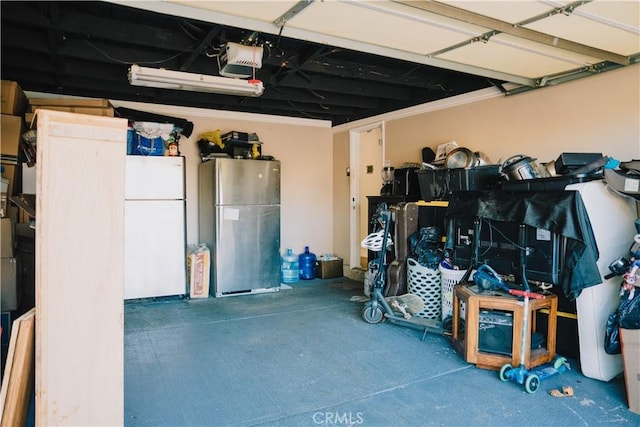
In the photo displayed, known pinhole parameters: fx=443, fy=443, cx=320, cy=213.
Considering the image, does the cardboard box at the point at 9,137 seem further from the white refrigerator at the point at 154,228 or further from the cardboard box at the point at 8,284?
the cardboard box at the point at 8,284

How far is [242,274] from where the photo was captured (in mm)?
5441

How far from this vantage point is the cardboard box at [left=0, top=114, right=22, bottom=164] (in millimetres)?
3805

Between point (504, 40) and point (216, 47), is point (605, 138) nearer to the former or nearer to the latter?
point (504, 40)

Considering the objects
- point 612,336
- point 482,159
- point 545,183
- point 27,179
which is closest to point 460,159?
point 482,159

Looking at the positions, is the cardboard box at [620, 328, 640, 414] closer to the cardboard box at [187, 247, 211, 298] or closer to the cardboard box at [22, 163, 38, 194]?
the cardboard box at [187, 247, 211, 298]

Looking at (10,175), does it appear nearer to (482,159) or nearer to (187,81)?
(187,81)

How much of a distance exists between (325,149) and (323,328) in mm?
3442

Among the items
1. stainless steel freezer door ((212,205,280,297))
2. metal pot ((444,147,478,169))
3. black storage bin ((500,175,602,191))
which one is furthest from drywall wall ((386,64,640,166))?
stainless steel freezer door ((212,205,280,297))

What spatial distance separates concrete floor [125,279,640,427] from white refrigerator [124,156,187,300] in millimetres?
819

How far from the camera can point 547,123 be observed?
13.0 ft

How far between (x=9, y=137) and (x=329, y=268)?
4122 mm

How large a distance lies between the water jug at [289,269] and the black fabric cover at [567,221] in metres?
3.43

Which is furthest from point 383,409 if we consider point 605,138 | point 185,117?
point 185,117

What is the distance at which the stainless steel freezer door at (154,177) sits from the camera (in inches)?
194
